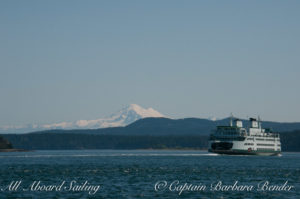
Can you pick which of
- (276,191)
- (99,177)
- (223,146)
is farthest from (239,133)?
(276,191)

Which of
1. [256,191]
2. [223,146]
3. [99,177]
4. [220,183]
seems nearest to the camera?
[256,191]

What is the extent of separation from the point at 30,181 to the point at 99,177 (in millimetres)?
11299

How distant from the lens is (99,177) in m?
88.5

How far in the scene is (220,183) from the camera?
79.7 metres

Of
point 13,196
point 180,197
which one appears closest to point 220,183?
point 180,197

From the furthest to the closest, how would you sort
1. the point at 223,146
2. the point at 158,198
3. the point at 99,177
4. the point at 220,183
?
the point at 223,146
the point at 99,177
the point at 220,183
the point at 158,198

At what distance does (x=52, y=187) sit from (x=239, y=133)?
130m

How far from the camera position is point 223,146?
630 ft

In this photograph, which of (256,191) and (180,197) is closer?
(180,197)

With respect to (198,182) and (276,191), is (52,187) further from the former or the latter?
(276,191)

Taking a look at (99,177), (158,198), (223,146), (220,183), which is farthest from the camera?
(223,146)

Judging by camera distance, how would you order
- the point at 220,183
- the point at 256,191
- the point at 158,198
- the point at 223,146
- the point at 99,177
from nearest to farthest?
the point at 158,198 → the point at 256,191 → the point at 220,183 → the point at 99,177 → the point at 223,146

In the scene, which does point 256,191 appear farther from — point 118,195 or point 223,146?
point 223,146

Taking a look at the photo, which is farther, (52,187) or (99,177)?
(99,177)
